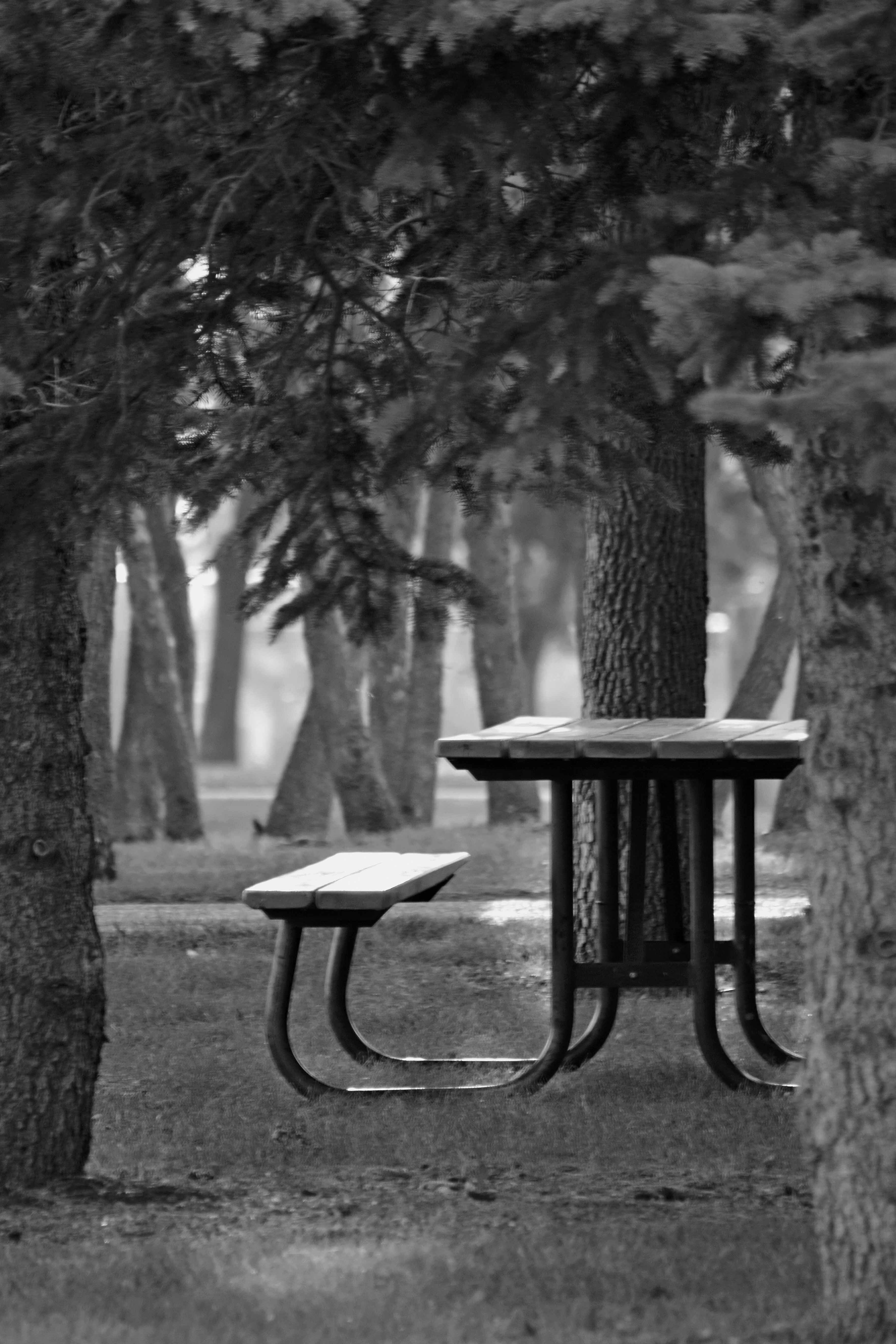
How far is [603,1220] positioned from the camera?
492 centimetres

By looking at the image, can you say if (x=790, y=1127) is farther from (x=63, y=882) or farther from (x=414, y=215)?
(x=414, y=215)

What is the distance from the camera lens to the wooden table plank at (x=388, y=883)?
6176 millimetres

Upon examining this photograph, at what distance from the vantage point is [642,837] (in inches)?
283

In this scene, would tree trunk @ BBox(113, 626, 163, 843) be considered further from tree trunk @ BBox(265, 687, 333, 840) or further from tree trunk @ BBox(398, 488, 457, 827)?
tree trunk @ BBox(398, 488, 457, 827)

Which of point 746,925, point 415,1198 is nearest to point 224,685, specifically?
point 746,925

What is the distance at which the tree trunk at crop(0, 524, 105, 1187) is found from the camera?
5250 mm

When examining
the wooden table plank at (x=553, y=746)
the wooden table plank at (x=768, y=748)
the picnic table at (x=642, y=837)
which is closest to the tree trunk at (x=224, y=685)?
the picnic table at (x=642, y=837)

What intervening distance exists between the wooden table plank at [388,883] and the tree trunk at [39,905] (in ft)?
3.62

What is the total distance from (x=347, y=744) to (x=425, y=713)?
1.95 metres

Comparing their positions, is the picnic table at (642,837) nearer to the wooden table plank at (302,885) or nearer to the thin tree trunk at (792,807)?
the wooden table plank at (302,885)

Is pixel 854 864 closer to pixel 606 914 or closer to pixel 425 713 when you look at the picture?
pixel 606 914

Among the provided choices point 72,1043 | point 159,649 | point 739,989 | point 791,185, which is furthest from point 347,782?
point 791,185

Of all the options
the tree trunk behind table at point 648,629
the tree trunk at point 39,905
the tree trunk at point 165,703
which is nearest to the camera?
the tree trunk at point 39,905

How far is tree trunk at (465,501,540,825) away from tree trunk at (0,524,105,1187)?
11.6m
